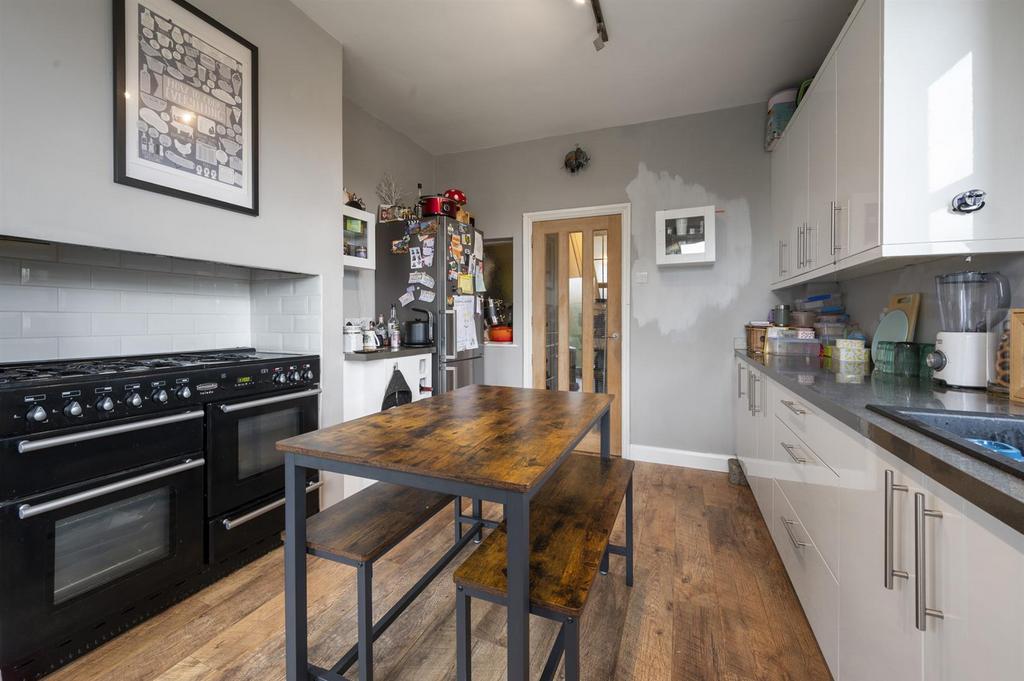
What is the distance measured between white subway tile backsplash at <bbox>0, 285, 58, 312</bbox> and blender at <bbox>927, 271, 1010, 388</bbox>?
346cm

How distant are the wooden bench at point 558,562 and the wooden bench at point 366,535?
10.7 inches

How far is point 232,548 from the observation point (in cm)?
186

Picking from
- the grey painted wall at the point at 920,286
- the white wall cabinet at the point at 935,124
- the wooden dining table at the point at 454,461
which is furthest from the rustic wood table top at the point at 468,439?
the grey painted wall at the point at 920,286

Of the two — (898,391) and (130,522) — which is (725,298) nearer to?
(898,391)

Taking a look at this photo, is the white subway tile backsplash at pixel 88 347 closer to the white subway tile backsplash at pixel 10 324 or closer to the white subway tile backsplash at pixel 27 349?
the white subway tile backsplash at pixel 27 349

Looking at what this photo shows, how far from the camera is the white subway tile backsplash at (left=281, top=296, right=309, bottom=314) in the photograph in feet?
7.75

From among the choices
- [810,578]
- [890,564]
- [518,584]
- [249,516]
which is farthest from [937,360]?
[249,516]

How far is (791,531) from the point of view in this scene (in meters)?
1.69

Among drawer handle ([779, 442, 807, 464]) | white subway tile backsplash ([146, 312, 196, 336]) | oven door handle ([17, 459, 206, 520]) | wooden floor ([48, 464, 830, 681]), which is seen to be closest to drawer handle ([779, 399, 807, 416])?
drawer handle ([779, 442, 807, 464])

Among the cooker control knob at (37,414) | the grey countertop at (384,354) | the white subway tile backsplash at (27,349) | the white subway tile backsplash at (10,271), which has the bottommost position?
the cooker control knob at (37,414)

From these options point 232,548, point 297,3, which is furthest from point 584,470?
point 297,3

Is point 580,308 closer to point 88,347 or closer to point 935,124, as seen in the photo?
point 935,124

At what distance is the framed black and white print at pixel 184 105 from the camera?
5.05 feet

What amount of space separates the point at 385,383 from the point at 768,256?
2.94m
